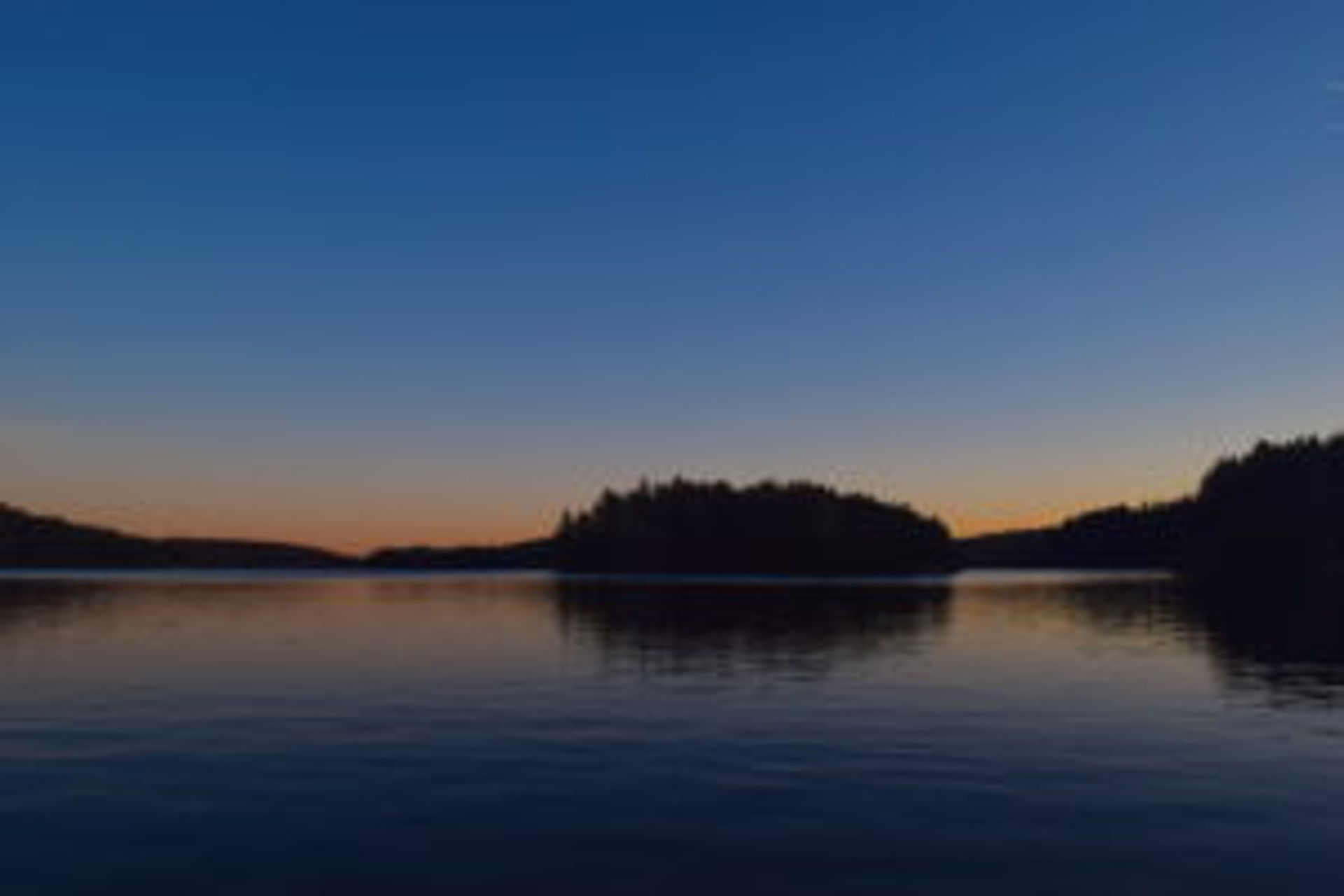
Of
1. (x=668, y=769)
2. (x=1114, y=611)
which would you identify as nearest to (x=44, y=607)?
(x=668, y=769)

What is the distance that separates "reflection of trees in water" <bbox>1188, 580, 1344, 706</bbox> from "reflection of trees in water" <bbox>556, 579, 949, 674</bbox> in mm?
22650

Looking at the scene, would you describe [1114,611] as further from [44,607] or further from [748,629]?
[44,607]

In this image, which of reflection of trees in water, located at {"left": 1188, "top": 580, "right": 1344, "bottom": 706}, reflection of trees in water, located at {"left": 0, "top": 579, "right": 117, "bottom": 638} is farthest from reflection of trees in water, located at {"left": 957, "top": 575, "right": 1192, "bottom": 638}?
reflection of trees in water, located at {"left": 0, "top": 579, "right": 117, "bottom": 638}

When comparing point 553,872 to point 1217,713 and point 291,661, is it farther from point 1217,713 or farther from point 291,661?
point 291,661

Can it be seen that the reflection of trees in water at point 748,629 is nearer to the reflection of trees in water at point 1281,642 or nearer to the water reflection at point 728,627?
the water reflection at point 728,627

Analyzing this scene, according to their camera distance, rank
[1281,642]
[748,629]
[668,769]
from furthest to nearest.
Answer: [748,629]
[1281,642]
[668,769]

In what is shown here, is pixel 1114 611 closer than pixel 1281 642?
No

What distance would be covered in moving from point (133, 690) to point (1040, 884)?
156 feet

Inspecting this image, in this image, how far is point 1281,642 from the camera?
8950cm

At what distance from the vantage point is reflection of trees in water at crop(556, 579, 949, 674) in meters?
77.9

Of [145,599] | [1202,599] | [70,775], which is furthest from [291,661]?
[1202,599]

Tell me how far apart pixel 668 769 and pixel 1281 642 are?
225 feet

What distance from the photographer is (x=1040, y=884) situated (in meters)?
24.3

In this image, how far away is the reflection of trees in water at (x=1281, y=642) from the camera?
203 feet
